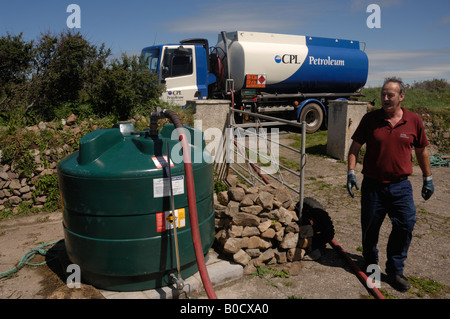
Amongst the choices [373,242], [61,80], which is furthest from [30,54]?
[373,242]

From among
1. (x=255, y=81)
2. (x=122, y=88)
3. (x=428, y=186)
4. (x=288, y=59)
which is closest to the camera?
(x=428, y=186)

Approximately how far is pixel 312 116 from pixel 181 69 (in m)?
5.42

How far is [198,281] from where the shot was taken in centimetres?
351

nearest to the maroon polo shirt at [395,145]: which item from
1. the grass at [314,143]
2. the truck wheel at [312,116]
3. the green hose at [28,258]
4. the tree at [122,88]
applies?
the green hose at [28,258]

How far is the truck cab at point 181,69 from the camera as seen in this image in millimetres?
A: 9805

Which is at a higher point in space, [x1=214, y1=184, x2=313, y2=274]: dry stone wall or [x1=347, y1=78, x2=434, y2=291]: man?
[x1=347, y1=78, x2=434, y2=291]: man

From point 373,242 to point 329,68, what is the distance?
389 inches

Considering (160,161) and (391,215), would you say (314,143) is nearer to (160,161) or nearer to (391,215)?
(391,215)

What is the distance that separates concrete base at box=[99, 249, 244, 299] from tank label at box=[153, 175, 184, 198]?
904mm

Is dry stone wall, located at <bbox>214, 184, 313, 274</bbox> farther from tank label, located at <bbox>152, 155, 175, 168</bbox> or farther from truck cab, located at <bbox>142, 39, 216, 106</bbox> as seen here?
truck cab, located at <bbox>142, 39, 216, 106</bbox>

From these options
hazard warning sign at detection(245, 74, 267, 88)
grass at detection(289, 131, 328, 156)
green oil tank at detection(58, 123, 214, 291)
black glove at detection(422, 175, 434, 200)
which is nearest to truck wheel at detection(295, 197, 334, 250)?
black glove at detection(422, 175, 434, 200)

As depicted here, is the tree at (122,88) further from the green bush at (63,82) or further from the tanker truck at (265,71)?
Answer: the tanker truck at (265,71)

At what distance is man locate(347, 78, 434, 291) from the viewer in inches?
139

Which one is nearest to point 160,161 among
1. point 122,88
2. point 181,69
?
point 122,88
